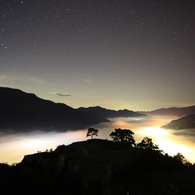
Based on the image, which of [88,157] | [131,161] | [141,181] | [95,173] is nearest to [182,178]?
[141,181]

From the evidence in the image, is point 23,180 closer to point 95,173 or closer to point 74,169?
point 74,169

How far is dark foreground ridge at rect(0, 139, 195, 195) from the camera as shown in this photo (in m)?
29.4

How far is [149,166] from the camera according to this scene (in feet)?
114

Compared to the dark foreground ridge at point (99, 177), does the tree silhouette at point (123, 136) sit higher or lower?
higher

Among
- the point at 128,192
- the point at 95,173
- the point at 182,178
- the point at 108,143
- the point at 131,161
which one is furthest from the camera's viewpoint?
the point at 108,143

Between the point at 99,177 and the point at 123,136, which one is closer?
the point at 99,177

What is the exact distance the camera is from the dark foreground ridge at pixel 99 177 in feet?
96.5

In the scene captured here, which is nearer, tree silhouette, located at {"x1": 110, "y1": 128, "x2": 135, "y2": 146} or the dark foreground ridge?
the dark foreground ridge

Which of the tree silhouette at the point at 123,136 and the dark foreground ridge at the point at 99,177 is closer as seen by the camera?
the dark foreground ridge at the point at 99,177

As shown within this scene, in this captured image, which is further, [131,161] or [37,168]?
[131,161]

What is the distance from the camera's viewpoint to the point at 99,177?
1280 inches

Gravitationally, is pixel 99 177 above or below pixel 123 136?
below

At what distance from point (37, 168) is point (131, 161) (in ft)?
70.0

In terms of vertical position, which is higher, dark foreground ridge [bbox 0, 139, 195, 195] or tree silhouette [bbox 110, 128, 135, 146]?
tree silhouette [bbox 110, 128, 135, 146]
